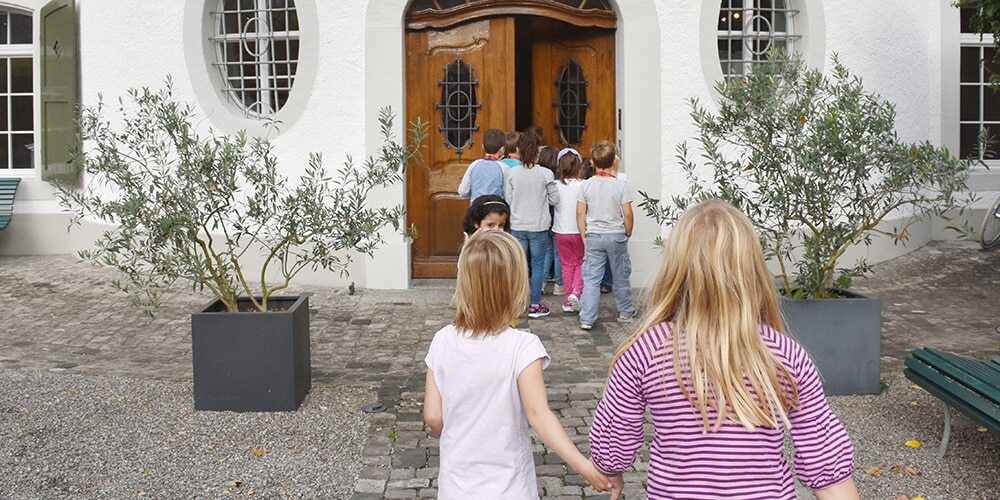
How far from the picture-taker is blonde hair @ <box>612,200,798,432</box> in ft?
8.96

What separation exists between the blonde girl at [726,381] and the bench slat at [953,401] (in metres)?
2.37

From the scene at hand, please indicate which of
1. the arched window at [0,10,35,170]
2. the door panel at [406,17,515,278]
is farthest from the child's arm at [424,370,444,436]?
the arched window at [0,10,35,170]

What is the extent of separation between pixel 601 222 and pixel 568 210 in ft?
1.99

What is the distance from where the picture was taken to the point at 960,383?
5.34m

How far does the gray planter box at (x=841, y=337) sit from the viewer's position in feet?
21.9

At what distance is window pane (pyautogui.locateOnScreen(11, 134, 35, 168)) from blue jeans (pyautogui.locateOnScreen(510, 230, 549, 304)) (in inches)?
285

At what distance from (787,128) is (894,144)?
1.94 ft

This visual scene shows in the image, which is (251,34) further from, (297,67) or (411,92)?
(411,92)

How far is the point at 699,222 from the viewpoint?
279cm

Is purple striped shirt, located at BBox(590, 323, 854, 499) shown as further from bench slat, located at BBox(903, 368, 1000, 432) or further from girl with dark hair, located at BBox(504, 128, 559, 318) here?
girl with dark hair, located at BBox(504, 128, 559, 318)

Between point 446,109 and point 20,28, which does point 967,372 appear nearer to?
point 446,109

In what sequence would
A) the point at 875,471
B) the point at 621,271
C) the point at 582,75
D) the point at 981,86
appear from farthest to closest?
the point at 981,86 → the point at 582,75 → the point at 621,271 → the point at 875,471

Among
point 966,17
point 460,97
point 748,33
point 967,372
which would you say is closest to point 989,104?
point 966,17

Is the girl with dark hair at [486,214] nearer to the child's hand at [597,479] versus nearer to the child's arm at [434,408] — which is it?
the child's arm at [434,408]
